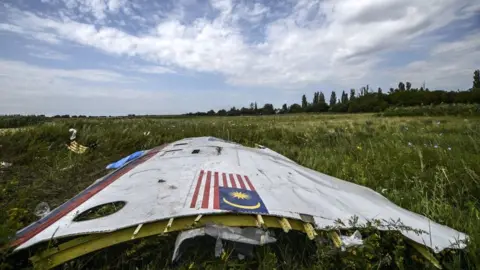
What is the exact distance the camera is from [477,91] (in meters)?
33.8

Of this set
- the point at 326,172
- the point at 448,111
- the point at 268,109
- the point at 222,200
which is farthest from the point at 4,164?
the point at 268,109

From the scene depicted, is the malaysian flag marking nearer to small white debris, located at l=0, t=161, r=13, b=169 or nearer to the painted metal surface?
the painted metal surface

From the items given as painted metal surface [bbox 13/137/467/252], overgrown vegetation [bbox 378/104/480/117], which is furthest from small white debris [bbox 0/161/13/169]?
overgrown vegetation [bbox 378/104/480/117]

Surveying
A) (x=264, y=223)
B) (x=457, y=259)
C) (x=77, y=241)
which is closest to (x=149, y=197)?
(x=77, y=241)

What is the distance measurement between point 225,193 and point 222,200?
15cm

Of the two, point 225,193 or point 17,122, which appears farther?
point 17,122

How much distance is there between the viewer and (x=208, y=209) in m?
1.46

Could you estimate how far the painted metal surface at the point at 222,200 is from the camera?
1.42m

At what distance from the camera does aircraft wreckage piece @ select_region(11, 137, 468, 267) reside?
4.34 ft

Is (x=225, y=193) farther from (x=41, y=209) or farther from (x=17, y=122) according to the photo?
(x=17, y=122)

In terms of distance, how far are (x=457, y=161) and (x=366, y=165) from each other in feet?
3.21

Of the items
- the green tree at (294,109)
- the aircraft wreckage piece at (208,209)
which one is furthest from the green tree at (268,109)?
the aircraft wreckage piece at (208,209)

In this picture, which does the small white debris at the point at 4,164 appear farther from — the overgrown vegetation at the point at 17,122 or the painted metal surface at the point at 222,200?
the overgrown vegetation at the point at 17,122

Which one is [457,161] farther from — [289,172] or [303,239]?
[303,239]
